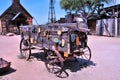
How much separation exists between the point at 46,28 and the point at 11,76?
1.95 m

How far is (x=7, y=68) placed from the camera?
552 cm

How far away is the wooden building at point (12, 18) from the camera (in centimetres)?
2623

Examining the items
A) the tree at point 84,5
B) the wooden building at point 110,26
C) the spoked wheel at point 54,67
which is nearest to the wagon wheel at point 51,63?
the spoked wheel at point 54,67

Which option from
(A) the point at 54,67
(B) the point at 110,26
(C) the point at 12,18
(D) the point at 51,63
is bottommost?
(A) the point at 54,67

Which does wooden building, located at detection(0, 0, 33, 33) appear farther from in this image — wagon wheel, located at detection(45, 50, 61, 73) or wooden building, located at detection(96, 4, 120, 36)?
wagon wheel, located at detection(45, 50, 61, 73)

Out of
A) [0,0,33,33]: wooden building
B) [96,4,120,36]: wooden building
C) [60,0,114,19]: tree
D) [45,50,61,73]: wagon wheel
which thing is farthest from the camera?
[0,0,33,33]: wooden building

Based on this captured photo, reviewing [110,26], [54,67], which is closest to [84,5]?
[110,26]

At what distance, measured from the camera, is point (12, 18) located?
87.5 ft

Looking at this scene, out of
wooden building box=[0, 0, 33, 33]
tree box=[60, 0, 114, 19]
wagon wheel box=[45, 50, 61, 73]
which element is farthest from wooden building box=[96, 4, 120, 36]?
wagon wheel box=[45, 50, 61, 73]

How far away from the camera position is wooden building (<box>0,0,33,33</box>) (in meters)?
26.2

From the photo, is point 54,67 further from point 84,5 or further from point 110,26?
point 84,5

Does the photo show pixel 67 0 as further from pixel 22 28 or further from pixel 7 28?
pixel 22 28

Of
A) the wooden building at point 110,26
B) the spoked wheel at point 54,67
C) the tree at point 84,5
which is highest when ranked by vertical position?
the tree at point 84,5

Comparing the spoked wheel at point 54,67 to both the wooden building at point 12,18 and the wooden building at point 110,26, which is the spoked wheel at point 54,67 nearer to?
the wooden building at point 110,26
